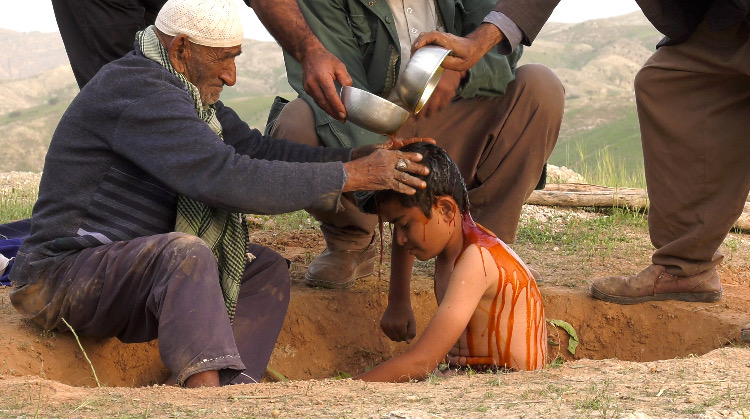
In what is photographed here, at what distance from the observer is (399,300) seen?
12.7 ft

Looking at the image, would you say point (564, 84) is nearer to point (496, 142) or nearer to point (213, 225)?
point (496, 142)

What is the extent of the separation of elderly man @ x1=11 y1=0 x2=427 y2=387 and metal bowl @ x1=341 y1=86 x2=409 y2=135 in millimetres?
163

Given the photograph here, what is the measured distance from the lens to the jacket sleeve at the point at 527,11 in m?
4.02

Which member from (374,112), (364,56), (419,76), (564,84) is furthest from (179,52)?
(564,84)

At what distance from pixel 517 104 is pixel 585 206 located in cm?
238

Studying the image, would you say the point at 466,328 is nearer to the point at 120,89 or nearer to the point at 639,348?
the point at 639,348

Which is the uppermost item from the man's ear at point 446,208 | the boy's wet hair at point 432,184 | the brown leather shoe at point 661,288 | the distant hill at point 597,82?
the boy's wet hair at point 432,184

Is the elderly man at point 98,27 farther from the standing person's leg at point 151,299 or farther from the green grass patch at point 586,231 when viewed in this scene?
the green grass patch at point 586,231

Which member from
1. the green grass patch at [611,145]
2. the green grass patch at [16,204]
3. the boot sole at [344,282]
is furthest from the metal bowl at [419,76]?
the green grass patch at [611,145]

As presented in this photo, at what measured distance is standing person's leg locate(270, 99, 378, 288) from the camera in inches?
169

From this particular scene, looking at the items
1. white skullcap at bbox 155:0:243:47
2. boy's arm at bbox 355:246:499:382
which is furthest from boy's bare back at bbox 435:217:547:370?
white skullcap at bbox 155:0:243:47

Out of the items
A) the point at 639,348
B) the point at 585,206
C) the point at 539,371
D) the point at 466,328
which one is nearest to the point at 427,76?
the point at 466,328

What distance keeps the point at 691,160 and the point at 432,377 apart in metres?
1.87

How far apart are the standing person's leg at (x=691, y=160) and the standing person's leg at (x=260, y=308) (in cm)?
166
